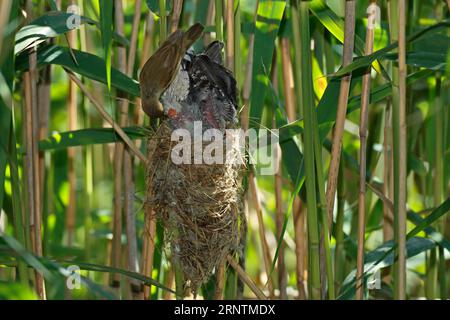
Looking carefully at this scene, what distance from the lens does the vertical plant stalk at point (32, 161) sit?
178cm

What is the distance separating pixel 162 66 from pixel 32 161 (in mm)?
460

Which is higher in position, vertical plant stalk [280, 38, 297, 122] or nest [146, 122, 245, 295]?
vertical plant stalk [280, 38, 297, 122]

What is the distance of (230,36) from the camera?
1.73 m

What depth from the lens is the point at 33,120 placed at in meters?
1.80

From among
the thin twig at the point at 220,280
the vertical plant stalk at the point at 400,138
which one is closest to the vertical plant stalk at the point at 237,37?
the vertical plant stalk at the point at 400,138

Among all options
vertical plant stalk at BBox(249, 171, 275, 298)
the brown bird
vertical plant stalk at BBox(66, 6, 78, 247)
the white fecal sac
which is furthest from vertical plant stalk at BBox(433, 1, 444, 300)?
vertical plant stalk at BBox(66, 6, 78, 247)

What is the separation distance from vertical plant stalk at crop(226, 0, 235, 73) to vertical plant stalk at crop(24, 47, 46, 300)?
0.48 m

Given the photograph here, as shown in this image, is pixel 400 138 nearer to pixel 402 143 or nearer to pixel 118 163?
pixel 402 143

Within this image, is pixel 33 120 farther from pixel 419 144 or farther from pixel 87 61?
pixel 419 144

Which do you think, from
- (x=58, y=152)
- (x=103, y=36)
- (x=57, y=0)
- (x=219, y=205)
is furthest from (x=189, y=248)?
(x=58, y=152)

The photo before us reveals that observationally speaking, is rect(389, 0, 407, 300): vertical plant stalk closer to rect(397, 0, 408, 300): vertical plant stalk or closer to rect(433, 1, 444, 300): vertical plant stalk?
rect(397, 0, 408, 300): vertical plant stalk

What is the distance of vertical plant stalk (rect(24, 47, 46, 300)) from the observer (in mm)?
1784

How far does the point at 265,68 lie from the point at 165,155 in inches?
13.5

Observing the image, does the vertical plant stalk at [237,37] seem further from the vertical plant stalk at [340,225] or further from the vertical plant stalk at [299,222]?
the vertical plant stalk at [340,225]
